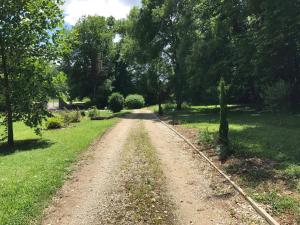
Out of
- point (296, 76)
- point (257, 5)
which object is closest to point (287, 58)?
point (296, 76)

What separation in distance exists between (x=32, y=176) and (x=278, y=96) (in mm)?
18256

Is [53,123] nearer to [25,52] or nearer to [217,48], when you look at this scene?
[25,52]

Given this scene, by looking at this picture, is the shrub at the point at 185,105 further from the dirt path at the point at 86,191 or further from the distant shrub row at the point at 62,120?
the dirt path at the point at 86,191

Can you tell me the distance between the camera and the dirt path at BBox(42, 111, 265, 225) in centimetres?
731

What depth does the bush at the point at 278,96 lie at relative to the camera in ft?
78.5

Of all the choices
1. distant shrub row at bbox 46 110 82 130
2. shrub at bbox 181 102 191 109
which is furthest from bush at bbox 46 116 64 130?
shrub at bbox 181 102 191 109

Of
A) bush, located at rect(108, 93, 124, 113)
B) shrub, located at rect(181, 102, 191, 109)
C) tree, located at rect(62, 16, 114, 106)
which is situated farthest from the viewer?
tree, located at rect(62, 16, 114, 106)

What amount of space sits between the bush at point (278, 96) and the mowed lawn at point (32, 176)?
12.9 m

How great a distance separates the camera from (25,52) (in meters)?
18.3

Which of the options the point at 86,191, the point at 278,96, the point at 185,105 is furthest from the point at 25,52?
the point at 185,105

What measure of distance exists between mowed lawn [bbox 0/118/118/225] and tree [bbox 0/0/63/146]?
2000mm

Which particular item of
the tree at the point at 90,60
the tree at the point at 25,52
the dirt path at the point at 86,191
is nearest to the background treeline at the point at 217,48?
the tree at the point at 25,52

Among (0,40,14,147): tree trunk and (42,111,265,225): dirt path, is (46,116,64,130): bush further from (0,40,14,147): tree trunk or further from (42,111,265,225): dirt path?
(42,111,265,225): dirt path

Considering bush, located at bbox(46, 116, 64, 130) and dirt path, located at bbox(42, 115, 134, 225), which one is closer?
dirt path, located at bbox(42, 115, 134, 225)
